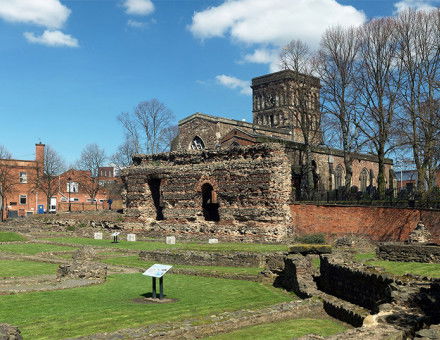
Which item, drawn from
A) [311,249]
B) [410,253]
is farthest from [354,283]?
[410,253]

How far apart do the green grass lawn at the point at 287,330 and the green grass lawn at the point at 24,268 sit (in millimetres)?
11068

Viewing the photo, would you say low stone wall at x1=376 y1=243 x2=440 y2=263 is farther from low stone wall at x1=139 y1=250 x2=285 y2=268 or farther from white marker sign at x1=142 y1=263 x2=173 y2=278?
white marker sign at x1=142 y1=263 x2=173 y2=278

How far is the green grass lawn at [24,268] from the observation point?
1872 cm

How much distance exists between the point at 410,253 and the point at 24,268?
16.7 metres

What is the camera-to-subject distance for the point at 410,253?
68.6 ft

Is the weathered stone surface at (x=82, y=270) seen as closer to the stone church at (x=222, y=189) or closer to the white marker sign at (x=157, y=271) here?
the white marker sign at (x=157, y=271)

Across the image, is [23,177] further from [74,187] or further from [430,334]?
[430,334]

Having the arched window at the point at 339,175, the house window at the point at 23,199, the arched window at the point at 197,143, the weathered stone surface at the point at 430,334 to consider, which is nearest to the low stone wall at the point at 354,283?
the weathered stone surface at the point at 430,334

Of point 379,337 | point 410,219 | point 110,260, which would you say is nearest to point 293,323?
point 379,337

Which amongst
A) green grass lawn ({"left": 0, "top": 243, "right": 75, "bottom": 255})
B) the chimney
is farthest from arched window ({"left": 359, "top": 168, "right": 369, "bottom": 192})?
the chimney

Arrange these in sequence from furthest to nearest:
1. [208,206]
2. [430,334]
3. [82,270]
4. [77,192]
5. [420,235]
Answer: [77,192]
[208,206]
[420,235]
[82,270]
[430,334]

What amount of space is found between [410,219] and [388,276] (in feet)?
51.8

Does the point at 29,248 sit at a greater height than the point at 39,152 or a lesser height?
lesser

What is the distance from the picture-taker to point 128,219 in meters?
38.9
